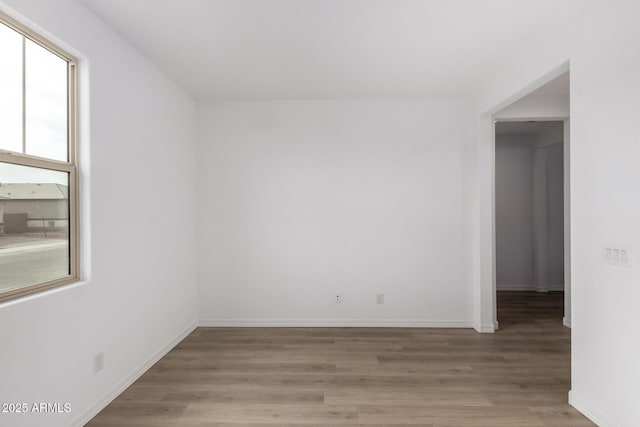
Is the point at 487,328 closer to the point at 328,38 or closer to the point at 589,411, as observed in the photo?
the point at 589,411

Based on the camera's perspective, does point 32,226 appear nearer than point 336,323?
Yes

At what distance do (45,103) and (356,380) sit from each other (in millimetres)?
2962

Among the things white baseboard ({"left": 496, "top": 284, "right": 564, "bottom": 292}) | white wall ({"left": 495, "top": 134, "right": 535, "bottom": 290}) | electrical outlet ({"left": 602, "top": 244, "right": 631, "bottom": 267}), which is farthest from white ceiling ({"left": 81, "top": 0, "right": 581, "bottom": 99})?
white baseboard ({"left": 496, "top": 284, "right": 564, "bottom": 292})

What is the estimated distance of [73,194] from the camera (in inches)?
94.0

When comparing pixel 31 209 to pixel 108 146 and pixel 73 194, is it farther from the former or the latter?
pixel 108 146

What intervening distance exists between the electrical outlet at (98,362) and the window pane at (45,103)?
138cm

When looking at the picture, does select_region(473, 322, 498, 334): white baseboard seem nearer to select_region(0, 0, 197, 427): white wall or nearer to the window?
select_region(0, 0, 197, 427): white wall

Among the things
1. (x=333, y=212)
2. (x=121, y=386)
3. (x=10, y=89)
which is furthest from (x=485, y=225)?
(x=10, y=89)

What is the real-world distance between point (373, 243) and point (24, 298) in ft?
11.0

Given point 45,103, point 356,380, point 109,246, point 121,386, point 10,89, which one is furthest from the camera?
point 356,380

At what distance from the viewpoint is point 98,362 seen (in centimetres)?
252

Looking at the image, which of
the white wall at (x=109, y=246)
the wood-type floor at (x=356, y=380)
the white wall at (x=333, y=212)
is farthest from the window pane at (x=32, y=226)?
the white wall at (x=333, y=212)

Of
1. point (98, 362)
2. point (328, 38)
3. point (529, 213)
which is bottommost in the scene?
point (98, 362)

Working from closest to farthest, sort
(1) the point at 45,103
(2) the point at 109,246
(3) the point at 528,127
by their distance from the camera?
(1) the point at 45,103 → (2) the point at 109,246 → (3) the point at 528,127
